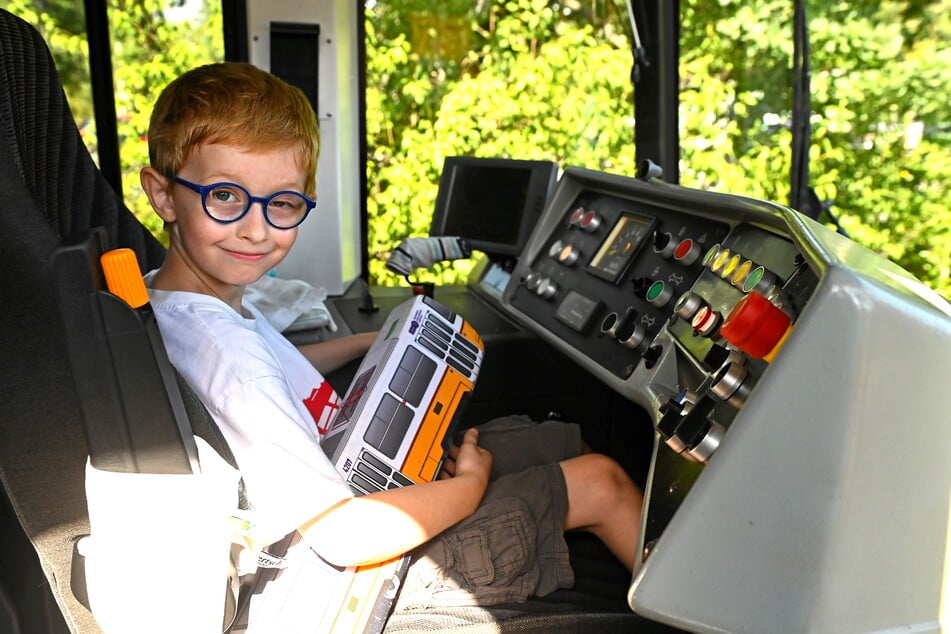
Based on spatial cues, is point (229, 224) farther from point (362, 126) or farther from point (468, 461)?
point (362, 126)

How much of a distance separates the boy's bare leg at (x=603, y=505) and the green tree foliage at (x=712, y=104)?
10.4 ft

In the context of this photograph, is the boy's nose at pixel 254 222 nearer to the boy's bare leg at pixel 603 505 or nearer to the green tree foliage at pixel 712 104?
the boy's bare leg at pixel 603 505

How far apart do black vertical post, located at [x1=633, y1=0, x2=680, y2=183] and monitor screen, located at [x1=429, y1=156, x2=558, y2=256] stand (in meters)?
0.34

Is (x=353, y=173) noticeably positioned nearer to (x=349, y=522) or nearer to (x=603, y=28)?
(x=349, y=522)

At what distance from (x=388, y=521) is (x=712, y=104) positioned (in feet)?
13.8

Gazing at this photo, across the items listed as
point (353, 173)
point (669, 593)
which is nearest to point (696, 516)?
point (669, 593)

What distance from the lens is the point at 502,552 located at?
135cm

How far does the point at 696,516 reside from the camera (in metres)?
1.01

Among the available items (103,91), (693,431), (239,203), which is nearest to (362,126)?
(103,91)

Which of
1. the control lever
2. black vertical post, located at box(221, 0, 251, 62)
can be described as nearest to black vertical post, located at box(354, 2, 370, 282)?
black vertical post, located at box(221, 0, 251, 62)

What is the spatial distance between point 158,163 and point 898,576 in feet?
3.68

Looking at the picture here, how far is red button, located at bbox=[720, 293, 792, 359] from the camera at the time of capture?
1059 mm

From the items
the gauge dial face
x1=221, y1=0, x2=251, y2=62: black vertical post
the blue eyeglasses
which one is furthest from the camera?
x1=221, y1=0, x2=251, y2=62: black vertical post

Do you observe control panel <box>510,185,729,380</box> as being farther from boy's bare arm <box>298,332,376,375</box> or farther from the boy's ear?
the boy's ear
